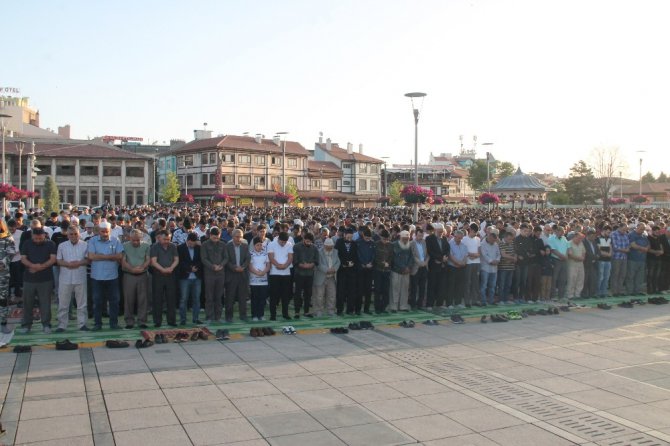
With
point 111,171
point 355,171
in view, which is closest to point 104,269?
point 111,171

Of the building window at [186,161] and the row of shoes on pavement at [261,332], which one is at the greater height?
the building window at [186,161]

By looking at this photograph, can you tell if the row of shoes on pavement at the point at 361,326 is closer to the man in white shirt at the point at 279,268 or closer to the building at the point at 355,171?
the man in white shirt at the point at 279,268

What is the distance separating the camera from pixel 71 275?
10.7 metres

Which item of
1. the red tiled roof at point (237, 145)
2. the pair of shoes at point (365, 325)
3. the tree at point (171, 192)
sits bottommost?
the pair of shoes at point (365, 325)

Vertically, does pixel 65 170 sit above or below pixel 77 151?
below

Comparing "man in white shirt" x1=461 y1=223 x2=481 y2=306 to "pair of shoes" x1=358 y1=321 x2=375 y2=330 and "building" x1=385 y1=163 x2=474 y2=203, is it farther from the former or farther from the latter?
"building" x1=385 y1=163 x2=474 y2=203

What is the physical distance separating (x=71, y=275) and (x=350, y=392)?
5689 mm

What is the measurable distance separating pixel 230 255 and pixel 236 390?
4.49m

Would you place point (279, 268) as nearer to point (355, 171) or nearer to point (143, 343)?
point (143, 343)

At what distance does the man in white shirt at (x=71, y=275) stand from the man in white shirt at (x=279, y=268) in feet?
11.3

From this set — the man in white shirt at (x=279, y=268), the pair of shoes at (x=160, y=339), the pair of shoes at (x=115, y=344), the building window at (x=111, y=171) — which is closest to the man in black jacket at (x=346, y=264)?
the man in white shirt at (x=279, y=268)

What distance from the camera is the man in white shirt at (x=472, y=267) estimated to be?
14.1 metres

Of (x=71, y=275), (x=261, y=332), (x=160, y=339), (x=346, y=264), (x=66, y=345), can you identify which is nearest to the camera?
(x=66, y=345)

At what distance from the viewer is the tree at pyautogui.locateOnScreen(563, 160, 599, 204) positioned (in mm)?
75375
